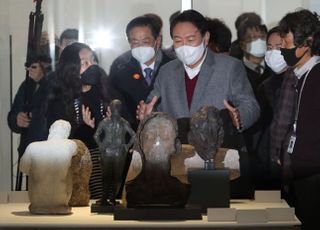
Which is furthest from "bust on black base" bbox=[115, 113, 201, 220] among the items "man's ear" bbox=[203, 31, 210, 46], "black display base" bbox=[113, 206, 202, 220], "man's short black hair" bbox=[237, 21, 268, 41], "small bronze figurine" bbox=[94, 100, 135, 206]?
"man's short black hair" bbox=[237, 21, 268, 41]

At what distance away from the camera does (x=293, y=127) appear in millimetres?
5426

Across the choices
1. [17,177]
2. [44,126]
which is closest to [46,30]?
[44,126]

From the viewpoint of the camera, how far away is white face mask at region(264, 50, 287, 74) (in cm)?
549

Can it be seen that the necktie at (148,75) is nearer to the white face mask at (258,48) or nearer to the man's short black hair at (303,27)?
the white face mask at (258,48)

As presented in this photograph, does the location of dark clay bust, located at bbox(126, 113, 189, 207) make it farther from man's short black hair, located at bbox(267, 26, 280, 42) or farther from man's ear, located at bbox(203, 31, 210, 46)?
man's short black hair, located at bbox(267, 26, 280, 42)

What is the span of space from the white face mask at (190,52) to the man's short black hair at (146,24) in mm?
184

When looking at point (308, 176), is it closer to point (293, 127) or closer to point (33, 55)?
point (293, 127)

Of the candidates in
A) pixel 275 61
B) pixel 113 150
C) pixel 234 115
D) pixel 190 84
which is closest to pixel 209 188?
pixel 113 150

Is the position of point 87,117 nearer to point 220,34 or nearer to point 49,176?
point 220,34

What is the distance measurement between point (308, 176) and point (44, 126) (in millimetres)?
1747

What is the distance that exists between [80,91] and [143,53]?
0.49 m

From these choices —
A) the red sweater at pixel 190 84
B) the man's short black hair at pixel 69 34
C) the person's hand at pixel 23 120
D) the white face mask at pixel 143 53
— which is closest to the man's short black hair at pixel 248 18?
the red sweater at pixel 190 84

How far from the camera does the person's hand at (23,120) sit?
5676 mm

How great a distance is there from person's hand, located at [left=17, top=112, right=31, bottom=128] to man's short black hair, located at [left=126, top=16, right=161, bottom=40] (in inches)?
33.7
